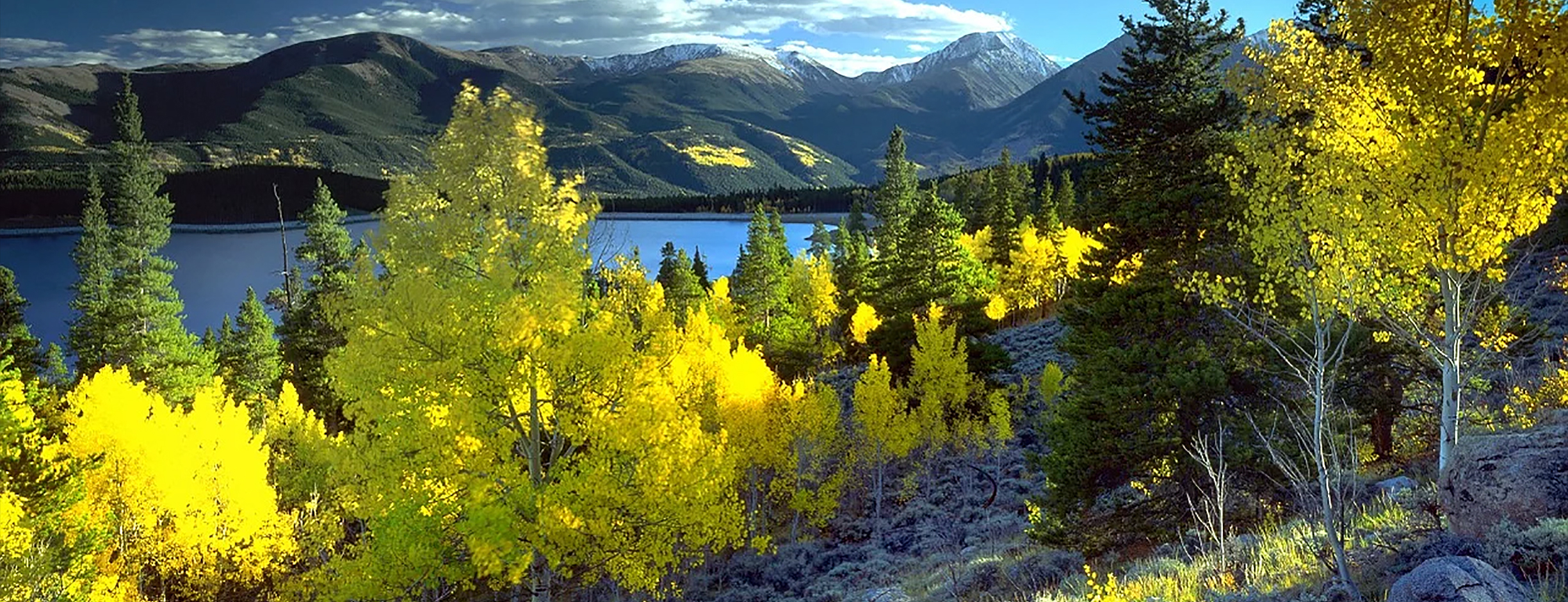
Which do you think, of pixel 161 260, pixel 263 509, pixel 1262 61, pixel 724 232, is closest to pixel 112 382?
pixel 263 509

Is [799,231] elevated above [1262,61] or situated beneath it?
situated beneath

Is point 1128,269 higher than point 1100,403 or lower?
higher

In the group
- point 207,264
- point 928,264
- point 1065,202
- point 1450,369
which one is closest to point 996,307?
point 928,264

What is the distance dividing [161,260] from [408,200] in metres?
33.4

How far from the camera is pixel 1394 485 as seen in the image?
41.1 feet

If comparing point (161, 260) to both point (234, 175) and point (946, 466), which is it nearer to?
point (946, 466)

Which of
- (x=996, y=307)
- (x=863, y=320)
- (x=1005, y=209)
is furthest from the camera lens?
(x=1005, y=209)

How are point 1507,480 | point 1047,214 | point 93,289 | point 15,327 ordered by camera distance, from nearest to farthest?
point 1507,480 < point 15,327 < point 93,289 < point 1047,214

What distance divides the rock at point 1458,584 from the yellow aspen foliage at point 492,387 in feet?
28.2

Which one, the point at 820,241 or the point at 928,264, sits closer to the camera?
the point at 928,264

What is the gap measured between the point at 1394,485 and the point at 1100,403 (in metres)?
4.81

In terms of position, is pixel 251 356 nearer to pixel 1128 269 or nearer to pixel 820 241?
pixel 1128 269

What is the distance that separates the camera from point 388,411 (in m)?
10.1

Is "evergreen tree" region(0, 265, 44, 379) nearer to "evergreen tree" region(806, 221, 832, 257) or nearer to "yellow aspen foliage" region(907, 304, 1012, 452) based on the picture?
"yellow aspen foliage" region(907, 304, 1012, 452)
